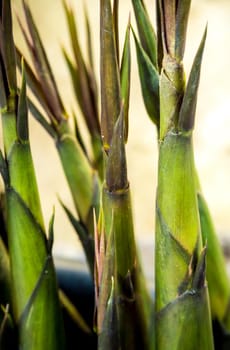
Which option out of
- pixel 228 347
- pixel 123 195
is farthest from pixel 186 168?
pixel 228 347

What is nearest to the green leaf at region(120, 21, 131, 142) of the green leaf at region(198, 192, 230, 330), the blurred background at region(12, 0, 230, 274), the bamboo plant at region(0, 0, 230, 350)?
the bamboo plant at region(0, 0, 230, 350)

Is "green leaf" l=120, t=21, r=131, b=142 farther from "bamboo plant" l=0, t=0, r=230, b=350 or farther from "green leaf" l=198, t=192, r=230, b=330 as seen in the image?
"green leaf" l=198, t=192, r=230, b=330

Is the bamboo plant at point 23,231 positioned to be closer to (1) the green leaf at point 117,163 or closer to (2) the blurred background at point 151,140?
(1) the green leaf at point 117,163

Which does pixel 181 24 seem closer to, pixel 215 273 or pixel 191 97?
pixel 191 97

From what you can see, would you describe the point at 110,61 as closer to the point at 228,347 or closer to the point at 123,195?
the point at 123,195

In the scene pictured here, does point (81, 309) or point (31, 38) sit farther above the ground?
point (31, 38)
